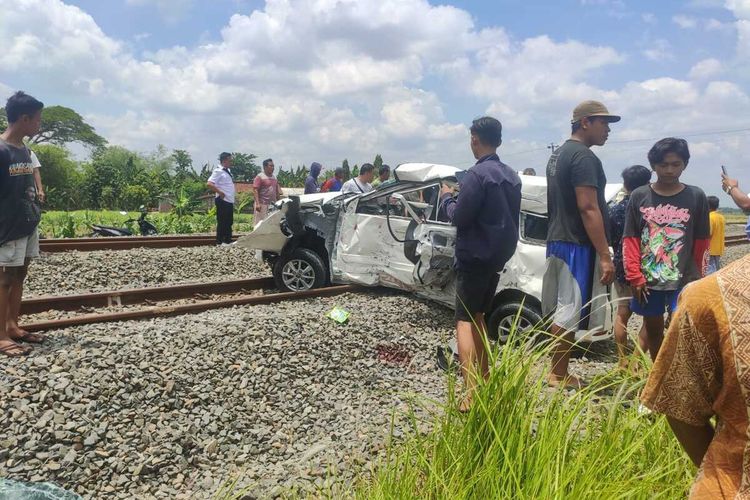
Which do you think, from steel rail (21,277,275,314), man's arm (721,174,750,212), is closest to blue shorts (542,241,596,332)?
man's arm (721,174,750,212)

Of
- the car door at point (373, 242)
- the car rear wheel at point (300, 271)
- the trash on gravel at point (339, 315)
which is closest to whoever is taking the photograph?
the trash on gravel at point (339, 315)

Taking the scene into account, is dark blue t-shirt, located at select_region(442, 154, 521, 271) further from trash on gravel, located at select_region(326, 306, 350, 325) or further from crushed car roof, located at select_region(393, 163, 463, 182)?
crushed car roof, located at select_region(393, 163, 463, 182)

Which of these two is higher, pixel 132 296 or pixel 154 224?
pixel 154 224

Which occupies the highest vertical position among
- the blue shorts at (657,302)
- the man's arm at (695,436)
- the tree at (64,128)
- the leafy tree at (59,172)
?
the tree at (64,128)

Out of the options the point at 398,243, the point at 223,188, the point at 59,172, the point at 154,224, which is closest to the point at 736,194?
the point at 398,243

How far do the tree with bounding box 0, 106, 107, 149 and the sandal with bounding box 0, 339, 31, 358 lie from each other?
272 ft

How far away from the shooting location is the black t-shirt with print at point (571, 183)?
4.14 meters

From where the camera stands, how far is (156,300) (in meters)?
8.12

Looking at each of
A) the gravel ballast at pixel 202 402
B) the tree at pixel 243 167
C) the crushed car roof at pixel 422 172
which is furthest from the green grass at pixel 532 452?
the tree at pixel 243 167

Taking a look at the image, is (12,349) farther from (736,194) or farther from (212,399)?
(736,194)

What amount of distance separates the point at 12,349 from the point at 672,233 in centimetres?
527

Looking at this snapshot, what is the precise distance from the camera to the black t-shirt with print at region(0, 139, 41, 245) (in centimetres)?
471

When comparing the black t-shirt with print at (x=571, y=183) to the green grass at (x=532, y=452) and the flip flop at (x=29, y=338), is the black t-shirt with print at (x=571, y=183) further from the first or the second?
the flip flop at (x=29, y=338)

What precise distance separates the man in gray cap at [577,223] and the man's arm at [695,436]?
269 cm
